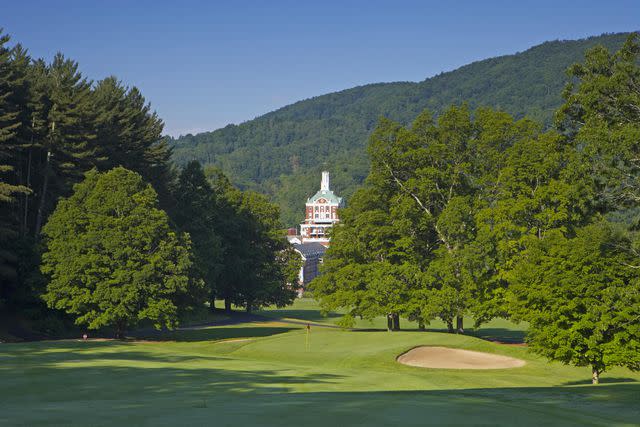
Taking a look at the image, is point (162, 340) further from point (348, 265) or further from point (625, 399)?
point (625, 399)

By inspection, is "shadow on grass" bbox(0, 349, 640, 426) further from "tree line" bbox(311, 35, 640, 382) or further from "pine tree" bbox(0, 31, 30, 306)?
"pine tree" bbox(0, 31, 30, 306)

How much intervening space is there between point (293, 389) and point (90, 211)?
3597cm

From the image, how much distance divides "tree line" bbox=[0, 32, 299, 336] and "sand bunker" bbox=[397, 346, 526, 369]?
1920 centimetres

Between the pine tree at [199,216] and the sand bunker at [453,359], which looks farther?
the pine tree at [199,216]

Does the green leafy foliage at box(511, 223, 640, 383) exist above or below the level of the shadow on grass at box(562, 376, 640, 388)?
above

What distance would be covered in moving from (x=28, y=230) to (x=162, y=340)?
15.2 metres

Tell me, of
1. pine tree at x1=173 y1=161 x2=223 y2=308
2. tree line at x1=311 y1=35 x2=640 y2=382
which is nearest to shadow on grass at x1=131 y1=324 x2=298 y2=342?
pine tree at x1=173 y1=161 x2=223 y2=308

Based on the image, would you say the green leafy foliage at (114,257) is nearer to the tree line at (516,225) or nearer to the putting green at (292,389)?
the putting green at (292,389)

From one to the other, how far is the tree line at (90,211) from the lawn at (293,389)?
27.0 feet

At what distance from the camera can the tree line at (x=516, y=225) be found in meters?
39.2

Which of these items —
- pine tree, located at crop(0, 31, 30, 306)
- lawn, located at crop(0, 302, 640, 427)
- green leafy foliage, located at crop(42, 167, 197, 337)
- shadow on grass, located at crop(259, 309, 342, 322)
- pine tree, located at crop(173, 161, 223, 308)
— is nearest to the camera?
lawn, located at crop(0, 302, 640, 427)

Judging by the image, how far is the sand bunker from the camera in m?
47.5

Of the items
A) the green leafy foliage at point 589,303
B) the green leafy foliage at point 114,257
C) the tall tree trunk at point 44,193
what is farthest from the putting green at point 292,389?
the tall tree trunk at point 44,193

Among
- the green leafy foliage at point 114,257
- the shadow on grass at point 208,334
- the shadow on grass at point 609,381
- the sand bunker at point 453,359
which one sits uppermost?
the green leafy foliage at point 114,257
